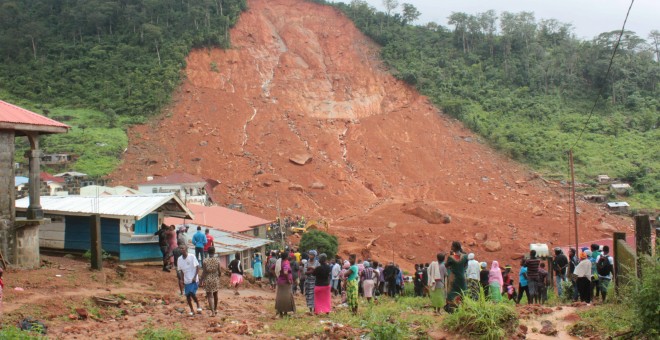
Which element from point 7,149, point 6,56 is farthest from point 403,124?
point 7,149

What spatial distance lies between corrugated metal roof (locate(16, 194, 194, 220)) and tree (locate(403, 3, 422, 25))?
52.0 m

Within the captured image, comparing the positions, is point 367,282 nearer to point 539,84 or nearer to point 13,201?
point 13,201

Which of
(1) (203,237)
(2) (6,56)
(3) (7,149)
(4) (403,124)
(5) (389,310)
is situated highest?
(2) (6,56)

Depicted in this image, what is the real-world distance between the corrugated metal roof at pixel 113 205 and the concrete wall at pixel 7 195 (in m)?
2.17

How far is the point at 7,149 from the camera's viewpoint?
12305mm

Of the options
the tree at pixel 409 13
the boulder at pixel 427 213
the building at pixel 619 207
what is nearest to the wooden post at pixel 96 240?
the boulder at pixel 427 213

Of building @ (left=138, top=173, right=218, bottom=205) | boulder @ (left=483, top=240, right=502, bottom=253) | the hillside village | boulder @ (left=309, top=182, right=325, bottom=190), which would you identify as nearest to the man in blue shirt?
the hillside village

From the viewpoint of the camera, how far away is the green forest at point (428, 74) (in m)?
43.8

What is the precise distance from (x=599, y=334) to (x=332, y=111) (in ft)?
137

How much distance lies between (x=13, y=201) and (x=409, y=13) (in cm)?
5615

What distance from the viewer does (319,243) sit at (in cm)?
2559

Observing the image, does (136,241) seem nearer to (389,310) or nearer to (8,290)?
(8,290)

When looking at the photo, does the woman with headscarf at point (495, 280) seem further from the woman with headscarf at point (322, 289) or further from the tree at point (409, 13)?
the tree at point (409, 13)

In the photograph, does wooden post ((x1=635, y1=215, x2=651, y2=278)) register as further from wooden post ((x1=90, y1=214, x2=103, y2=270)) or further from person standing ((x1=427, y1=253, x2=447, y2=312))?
wooden post ((x1=90, y1=214, x2=103, y2=270))
